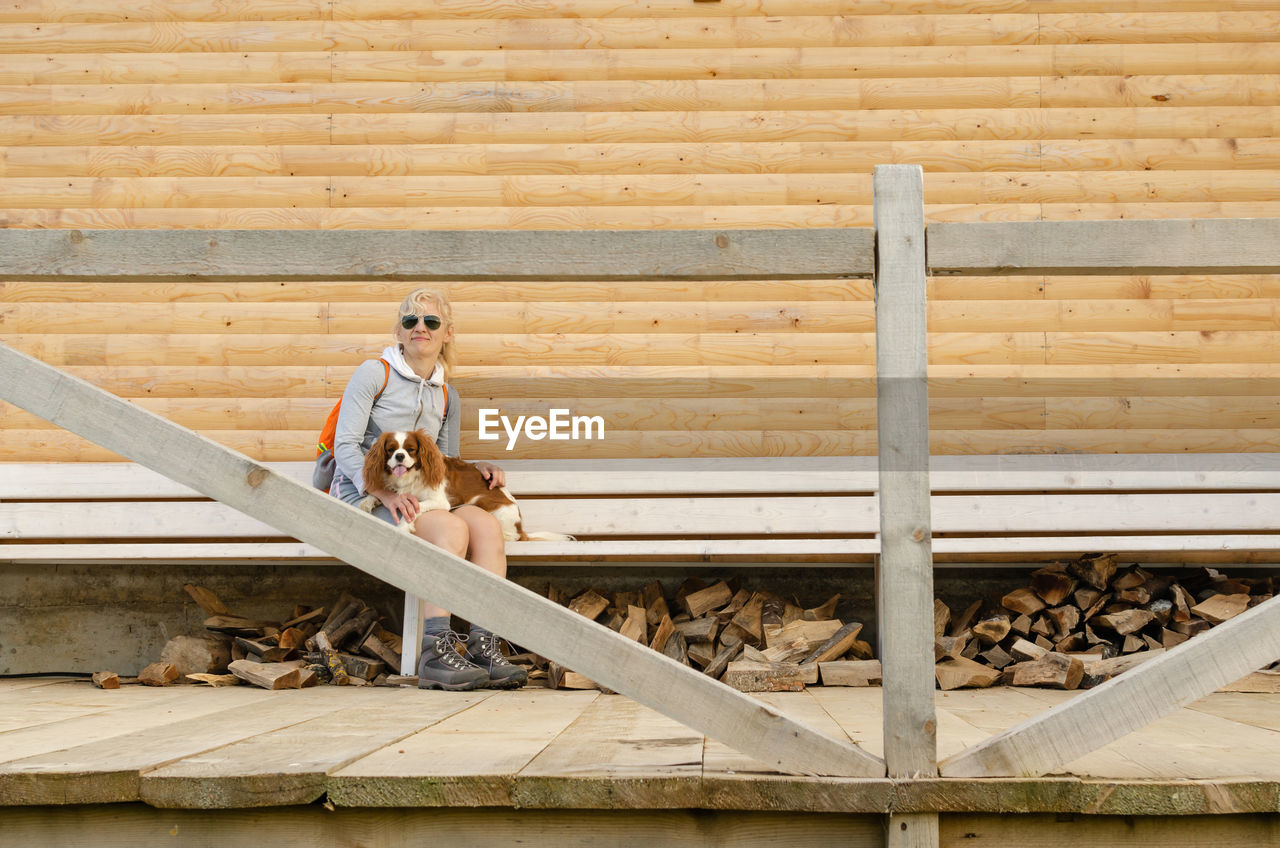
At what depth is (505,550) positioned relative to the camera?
355 cm

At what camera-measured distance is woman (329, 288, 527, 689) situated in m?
3.11

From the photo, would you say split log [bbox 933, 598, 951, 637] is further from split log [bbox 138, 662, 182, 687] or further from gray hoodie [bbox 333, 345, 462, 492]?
split log [bbox 138, 662, 182, 687]

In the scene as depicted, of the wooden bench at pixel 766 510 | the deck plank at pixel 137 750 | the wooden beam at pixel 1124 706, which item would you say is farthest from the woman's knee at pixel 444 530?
the wooden beam at pixel 1124 706

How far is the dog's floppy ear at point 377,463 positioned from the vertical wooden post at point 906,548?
86.1 inches

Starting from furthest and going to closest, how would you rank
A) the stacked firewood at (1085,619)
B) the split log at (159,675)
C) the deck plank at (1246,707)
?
the split log at (159,675), the stacked firewood at (1085,619), the deck plank at (1246,707)

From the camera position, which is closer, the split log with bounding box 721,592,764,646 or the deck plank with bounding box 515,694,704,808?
the deck plank with bounding box 515,694,704,808

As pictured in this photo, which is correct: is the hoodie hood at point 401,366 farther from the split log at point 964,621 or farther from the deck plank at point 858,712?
the split log at point 964,621

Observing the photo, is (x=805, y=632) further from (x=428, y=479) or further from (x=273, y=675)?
(x=273, y=675)

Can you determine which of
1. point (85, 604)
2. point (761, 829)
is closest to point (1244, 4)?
point (761, 829)

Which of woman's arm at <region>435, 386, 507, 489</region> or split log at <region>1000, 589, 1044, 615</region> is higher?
woman's arm at <region>435, 386, 507, 489</region>

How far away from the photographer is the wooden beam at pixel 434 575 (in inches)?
59.9

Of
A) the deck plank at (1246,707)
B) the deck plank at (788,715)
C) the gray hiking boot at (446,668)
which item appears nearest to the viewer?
the deck plank at (788,715)

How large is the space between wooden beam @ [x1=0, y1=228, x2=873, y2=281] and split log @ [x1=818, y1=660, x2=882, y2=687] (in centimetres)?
196

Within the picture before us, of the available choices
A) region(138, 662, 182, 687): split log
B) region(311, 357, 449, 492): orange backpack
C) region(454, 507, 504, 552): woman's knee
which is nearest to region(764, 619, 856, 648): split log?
region(454, 507, 504, 552): woman's knee
